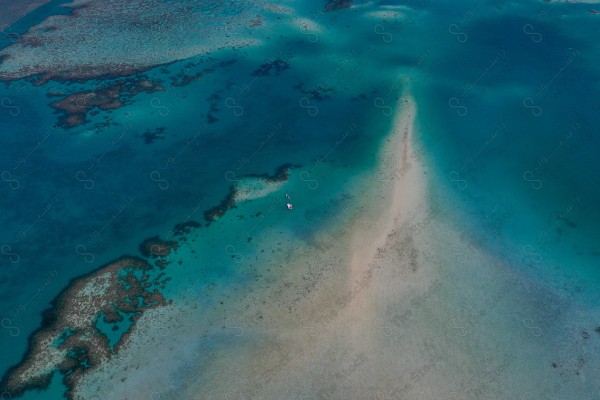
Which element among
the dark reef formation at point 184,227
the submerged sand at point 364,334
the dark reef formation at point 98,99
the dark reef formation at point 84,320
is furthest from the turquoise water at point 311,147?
the submerged sand at point 364,334

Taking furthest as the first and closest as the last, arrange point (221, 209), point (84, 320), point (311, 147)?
point (311, 147), point (221, 209), point (84, 320)

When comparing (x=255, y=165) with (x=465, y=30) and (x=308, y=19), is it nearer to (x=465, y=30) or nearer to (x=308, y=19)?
(x=308, y=19)

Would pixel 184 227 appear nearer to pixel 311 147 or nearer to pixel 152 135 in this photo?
pixel 152 135

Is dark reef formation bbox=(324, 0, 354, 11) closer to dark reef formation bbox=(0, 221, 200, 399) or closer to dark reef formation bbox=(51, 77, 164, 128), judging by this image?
dark reef formation bbox=(51, 77, 164, 128)

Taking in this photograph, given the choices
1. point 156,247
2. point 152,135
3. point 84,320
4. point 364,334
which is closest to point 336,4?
point 152,135

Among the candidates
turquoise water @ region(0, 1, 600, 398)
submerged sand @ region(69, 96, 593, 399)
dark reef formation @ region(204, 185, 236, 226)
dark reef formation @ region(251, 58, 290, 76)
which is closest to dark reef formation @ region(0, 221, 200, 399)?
turquoise water @ region(0, 1, 600, 398)

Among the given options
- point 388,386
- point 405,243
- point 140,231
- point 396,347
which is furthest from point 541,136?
point 140,231

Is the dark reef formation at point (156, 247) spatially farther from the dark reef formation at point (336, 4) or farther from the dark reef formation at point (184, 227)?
the dark reef formation at point (336, 4)
